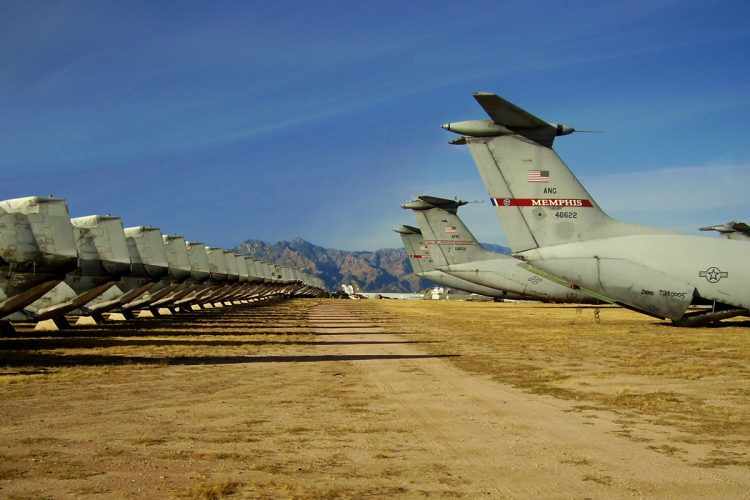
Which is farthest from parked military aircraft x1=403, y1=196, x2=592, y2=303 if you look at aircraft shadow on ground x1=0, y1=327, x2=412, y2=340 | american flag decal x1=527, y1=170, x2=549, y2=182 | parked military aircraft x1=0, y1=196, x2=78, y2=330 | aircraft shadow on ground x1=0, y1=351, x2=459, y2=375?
parked military aircraft x1=0, y1=196, x2=78, y2=330

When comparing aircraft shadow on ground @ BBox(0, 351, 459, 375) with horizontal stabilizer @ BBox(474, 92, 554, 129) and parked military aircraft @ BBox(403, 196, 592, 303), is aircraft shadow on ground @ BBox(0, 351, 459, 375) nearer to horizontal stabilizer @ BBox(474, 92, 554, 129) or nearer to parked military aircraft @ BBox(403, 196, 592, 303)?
horizontal stabilizer @ BBox(474, 92, 554, 129)

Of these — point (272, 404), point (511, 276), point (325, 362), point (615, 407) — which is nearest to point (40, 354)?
point (325, 362)

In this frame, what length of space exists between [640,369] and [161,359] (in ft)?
40.0

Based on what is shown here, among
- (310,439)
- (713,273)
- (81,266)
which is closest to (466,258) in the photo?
(713,273)

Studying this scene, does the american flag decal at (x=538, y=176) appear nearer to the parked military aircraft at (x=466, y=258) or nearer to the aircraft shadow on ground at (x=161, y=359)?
the aircraft shadow on ground at (x=161, y=359)

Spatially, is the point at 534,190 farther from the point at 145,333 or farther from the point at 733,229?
the point at 733,229

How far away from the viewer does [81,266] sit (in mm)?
28484

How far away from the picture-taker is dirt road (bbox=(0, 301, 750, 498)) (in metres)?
6.61

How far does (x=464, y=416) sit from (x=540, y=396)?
2.86m

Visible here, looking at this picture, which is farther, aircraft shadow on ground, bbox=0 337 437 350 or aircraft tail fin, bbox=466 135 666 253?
aircraft tail fin, bbox=466 135 666 253

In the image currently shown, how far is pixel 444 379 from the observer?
1578 cm

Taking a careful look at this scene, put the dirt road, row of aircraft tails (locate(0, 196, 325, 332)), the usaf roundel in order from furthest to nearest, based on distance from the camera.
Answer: the usaf roundel → row of aircraft tails (locate(0, 196, 325, 332)) → the dirt road

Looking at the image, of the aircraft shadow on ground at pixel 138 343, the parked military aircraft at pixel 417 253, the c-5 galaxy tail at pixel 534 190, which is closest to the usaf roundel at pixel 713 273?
the c-5 galaxy tail at pixel 534 190

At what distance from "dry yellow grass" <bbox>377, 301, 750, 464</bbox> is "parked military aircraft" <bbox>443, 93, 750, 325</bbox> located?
1.75m
